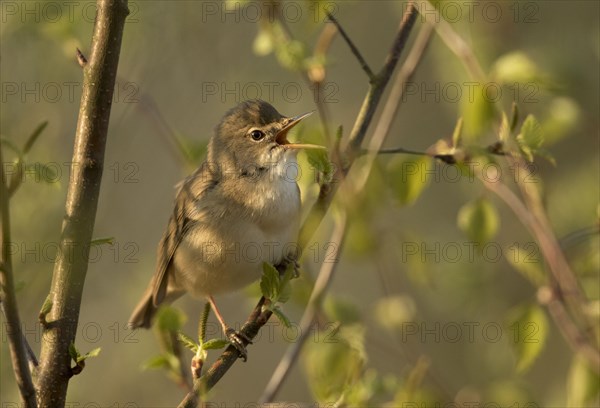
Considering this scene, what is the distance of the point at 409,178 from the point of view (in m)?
2.34

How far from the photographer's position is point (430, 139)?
20.5ft

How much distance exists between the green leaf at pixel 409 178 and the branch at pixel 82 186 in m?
0.82

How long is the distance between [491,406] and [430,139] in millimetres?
3838

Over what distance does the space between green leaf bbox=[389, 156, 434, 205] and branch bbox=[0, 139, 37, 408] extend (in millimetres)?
1080

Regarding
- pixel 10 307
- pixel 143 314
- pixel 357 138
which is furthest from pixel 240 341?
pixel 143 314

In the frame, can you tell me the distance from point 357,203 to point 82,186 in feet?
2.20

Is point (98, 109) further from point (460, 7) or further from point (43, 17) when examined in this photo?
point (43, 17)

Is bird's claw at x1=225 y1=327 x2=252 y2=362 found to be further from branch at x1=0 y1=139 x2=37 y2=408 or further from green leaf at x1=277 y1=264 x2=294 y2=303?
branch at x1=0 y1=139 x2=37 y2=408

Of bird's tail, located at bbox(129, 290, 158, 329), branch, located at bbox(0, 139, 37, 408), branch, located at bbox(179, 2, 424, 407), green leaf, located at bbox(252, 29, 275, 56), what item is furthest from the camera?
bird's tail, located at bbox(129, 290, 158, 329)

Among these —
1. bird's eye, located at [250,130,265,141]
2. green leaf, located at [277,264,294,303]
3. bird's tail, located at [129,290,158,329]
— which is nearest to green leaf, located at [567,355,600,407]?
green leaf, located at [277,264,294,303]

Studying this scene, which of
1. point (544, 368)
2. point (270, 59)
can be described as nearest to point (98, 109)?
point (270, 59)

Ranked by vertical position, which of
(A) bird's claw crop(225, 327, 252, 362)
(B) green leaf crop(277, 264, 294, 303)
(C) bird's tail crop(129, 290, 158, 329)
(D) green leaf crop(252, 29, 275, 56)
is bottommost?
(C) bird's tail crop(129, 290, 158, 329)

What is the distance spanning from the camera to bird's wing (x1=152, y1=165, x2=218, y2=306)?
3904 millimetres

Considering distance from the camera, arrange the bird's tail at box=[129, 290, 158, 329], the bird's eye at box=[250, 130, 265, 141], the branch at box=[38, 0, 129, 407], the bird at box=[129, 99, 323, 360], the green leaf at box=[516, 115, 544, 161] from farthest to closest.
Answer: the bird's tail at box=[129, 290, 158, 329] < the bird's eye at box=[250, 130, 265, 141] < the bird at box=[129, 99, 323, 360] < the green leaf at box=[516, 115, 544, 161] < the branch at box=[38, 0, 129, 407]
